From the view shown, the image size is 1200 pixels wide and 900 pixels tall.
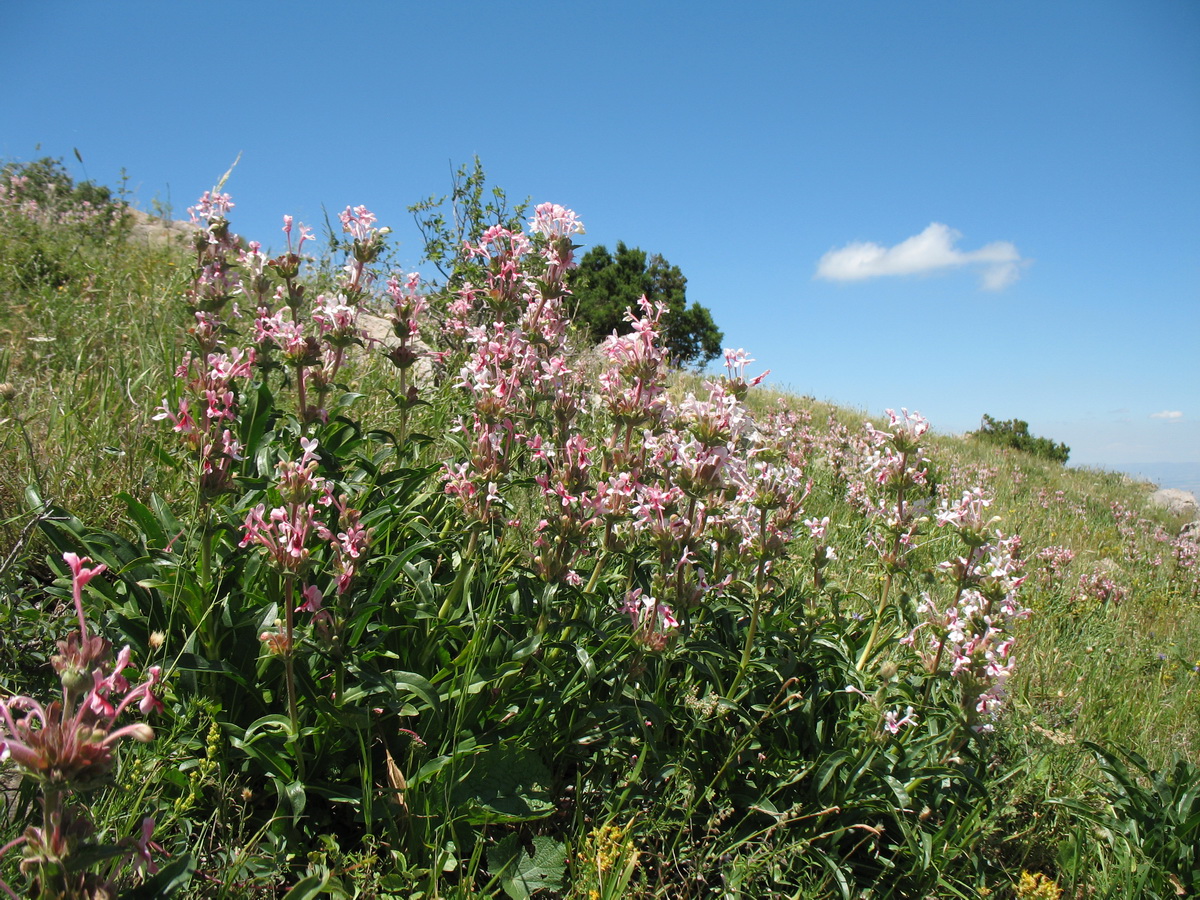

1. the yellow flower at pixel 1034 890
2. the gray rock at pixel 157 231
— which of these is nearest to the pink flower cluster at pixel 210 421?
the yellow flower at pixel 1034 890

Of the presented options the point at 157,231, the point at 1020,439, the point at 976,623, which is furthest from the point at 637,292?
the point at 976,623

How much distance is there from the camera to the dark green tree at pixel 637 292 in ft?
102

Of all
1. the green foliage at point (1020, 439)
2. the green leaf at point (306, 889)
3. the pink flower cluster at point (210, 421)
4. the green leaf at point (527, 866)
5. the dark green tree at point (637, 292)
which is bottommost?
the green leaf at point (527, 866)

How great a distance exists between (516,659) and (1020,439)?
2015 cm

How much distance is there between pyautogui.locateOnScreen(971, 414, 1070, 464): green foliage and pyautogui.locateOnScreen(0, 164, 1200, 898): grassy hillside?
16.1 metres

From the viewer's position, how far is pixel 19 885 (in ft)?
4.94

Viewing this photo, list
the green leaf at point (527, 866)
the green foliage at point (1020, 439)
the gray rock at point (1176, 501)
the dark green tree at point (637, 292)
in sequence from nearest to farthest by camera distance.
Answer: the green leaf at point (527, 866), the gray rock at point (1176, 501), the green foliage at point (1020, 439), the dark green tree at point (637, 292)

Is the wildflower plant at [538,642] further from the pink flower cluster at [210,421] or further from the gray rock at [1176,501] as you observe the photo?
the gray rock at [1176,501]

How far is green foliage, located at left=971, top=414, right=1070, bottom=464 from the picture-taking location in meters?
17.5

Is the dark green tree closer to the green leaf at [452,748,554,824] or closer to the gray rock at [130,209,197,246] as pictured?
the gray rock at [130,209,197,246]

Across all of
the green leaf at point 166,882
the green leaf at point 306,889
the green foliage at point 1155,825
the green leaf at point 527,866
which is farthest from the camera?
the green foliage at point 1155,825

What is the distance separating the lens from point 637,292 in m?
30.8

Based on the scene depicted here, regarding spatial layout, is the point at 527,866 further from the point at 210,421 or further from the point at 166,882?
the point at 210,421

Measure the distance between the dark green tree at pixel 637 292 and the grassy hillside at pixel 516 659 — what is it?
27.0m
